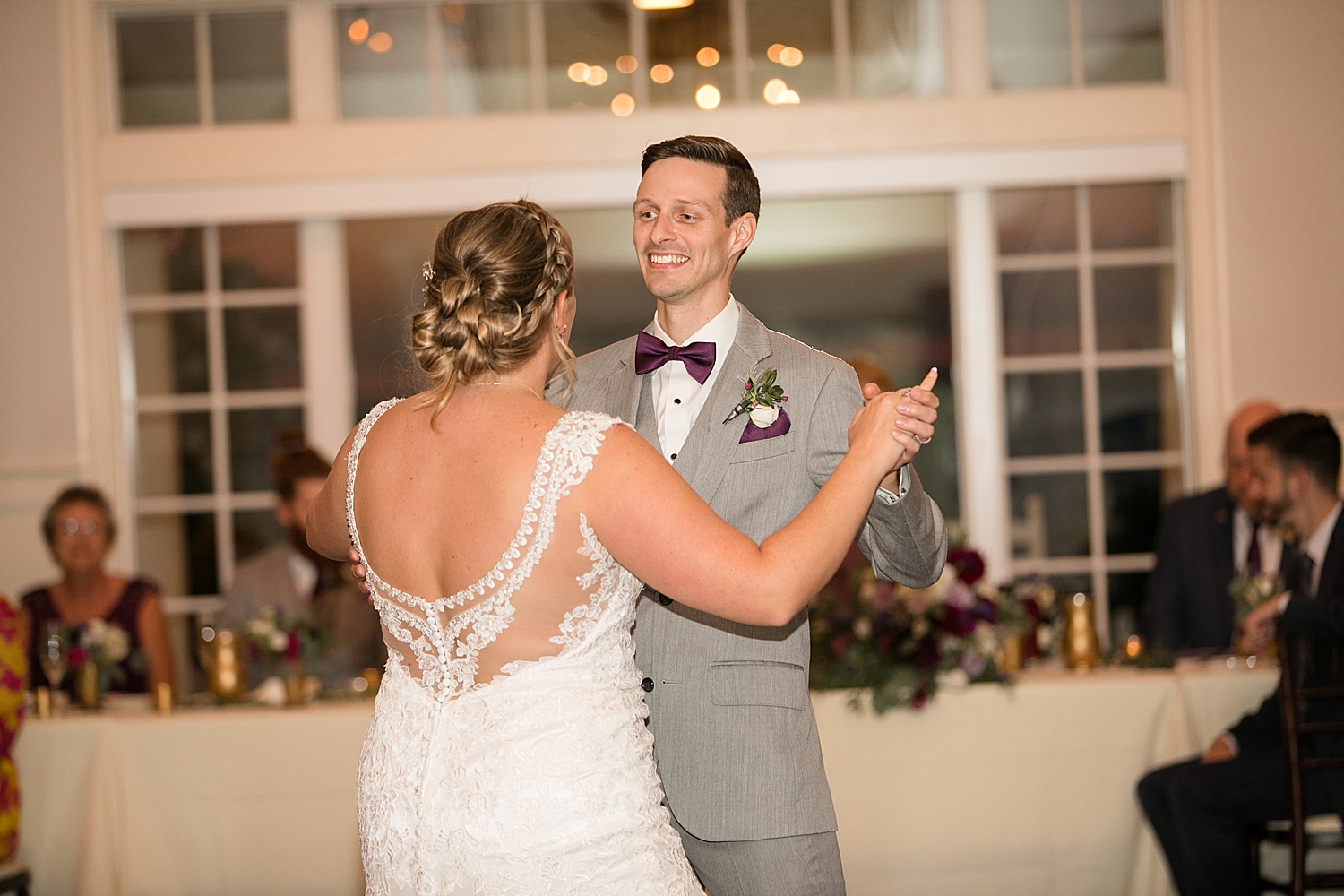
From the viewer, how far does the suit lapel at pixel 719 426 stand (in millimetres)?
2109

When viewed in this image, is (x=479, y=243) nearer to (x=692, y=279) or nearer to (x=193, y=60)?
(x=692, y=279)

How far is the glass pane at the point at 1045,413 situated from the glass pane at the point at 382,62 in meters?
2.86

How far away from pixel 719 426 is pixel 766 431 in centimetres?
8

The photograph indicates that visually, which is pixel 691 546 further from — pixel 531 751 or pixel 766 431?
pixel 766 431

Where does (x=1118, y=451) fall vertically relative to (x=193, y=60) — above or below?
below

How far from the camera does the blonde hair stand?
1717 millimetres

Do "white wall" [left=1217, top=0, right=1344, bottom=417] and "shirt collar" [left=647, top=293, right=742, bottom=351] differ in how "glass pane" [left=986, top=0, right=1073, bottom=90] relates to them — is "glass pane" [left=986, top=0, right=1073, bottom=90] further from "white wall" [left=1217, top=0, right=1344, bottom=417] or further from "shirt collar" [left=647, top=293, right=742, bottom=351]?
"shirt collar" [left=647, top=293, right=742, bottom=351]

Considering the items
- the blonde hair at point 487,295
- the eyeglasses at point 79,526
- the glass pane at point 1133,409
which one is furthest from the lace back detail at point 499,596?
the glass pane at point 1133,409

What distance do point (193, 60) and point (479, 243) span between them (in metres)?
4.30

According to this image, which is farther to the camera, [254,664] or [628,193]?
[628,193]

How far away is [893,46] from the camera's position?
17.2 ft

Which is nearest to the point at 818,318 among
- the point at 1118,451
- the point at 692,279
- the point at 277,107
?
the point at 1118,451

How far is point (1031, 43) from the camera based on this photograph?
5.24 m

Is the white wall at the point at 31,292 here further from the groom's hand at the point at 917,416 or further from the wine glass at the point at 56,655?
the groom's hand at the point at 917,416
